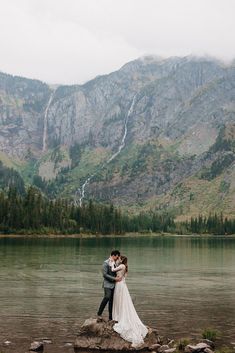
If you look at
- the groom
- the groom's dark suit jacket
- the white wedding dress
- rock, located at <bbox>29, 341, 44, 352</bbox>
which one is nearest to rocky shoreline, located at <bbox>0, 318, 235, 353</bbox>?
rock, located at <bbox>29, 341, 44, 352</bbox>

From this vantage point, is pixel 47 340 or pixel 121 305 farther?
pixel 121 305

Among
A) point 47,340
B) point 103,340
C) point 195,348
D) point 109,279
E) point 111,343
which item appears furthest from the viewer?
point 109,279

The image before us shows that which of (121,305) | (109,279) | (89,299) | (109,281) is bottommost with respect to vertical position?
(89,299)

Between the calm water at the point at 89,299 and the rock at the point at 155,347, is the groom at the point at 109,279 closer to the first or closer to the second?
the calm water at the point at 89,299

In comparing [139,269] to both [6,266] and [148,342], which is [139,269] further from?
[148,342]

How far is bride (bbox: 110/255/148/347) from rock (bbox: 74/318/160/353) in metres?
0.34

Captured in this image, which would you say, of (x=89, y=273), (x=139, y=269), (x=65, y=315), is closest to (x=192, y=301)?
(x=65, y=315)

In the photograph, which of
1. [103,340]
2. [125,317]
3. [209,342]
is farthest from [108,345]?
[209,342]

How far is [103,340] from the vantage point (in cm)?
3719

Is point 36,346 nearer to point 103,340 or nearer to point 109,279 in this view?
point 103,340

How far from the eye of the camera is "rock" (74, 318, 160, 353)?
3662cm

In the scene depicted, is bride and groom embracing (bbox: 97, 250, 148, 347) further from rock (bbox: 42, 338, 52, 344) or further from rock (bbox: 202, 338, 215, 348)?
rock (bbox: 202, 338, 215, 348)

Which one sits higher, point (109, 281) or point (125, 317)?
point (109, 281)

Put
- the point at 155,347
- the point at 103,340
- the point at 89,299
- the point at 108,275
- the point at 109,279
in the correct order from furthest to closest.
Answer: the point at 89,299 → the point at 109,279 → the point at 108,275 → the point at 103,340 → the point at 155,347
